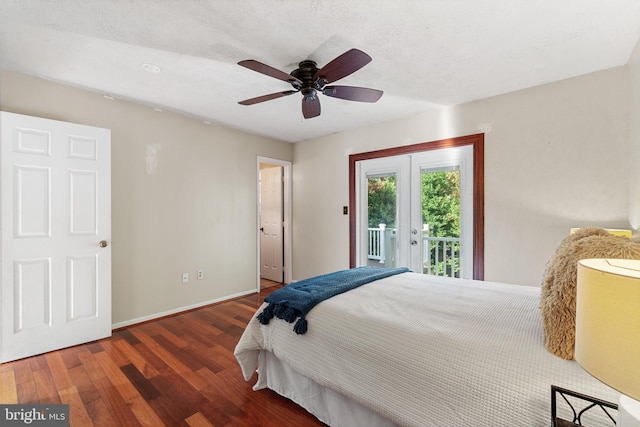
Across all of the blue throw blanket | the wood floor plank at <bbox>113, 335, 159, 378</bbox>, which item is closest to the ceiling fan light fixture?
the blue throw blanket

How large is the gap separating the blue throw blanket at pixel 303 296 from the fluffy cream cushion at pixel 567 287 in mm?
1144

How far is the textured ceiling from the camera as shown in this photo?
65.4 inches

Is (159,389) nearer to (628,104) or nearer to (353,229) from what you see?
(353,229)

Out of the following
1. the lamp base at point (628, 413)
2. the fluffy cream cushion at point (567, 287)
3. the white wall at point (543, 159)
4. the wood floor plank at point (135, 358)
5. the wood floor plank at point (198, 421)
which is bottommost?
the wood floor plank at point (198, 421)

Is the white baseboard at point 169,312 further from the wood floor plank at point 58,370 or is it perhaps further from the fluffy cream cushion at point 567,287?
the fluffy cream cushion at point 567,287

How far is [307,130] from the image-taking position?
4125 millimetres

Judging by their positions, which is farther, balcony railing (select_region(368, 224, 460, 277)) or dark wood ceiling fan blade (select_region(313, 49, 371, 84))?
balcony railing (select_region(368, 224, 460, 277))

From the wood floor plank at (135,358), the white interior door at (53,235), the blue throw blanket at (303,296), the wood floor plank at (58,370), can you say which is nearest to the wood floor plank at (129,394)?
the wood floor plank at (135,358)

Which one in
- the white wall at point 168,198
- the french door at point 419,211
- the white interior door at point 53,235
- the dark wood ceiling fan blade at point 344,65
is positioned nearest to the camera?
the dark wood ceiling fan blade at point 344,65

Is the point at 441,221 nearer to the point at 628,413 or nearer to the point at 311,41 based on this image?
the point at 311,41

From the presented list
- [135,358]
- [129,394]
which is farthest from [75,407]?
[135,358]

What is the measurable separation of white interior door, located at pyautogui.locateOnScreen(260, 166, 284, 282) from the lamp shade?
4.52m

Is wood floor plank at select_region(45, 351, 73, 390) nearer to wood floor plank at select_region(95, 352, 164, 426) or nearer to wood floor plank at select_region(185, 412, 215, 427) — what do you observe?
wood floor plank at select_region(95, 352, 164, 426)

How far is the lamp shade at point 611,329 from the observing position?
55 cm
